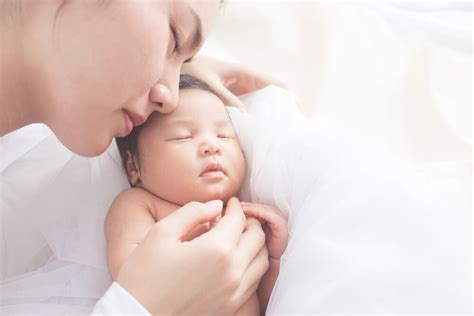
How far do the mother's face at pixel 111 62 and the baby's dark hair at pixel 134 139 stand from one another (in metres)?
0.14

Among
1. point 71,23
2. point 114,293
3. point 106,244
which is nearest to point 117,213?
point 106,244

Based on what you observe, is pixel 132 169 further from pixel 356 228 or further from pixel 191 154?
pixel 356 228

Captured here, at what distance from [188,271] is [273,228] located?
24 centimetres

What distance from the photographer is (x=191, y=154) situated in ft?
4.12

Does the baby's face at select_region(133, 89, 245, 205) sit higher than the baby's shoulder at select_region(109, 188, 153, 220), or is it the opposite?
the baby's face at select_region(133, 89, 245, 205)

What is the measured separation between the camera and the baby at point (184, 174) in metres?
1.18

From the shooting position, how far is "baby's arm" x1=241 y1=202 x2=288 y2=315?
117cm

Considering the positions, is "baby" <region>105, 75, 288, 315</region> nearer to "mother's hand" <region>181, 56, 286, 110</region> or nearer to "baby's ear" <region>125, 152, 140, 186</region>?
"baby's ear" <region>125, 152, 140, 186</region>

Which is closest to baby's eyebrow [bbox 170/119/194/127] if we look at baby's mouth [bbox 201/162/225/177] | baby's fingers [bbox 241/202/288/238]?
baby's mouth [bbox 201/162/225/177]

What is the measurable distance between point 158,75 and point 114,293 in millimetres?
395

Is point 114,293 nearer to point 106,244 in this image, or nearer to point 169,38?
point 106,244

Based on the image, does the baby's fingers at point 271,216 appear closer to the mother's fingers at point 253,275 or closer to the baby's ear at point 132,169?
the mother's fingers at point 253,275

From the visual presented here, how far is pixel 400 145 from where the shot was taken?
5.03 feet

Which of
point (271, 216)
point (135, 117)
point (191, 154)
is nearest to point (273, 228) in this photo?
point (271, 216)
